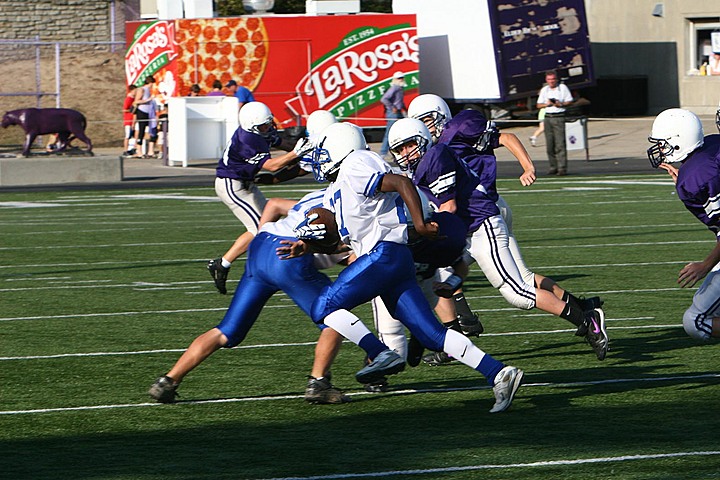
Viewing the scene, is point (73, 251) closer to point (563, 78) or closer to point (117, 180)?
point (117, 180)

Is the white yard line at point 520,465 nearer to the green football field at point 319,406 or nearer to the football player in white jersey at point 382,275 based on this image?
the green football field at point 319,406

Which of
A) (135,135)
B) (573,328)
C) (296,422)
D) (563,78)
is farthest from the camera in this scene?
(563,78)

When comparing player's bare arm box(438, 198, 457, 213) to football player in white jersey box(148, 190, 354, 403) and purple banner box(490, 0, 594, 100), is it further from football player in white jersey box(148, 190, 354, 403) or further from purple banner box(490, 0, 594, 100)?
purple banner box(490, 0, 594, 100)

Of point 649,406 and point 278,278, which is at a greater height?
point 278,278

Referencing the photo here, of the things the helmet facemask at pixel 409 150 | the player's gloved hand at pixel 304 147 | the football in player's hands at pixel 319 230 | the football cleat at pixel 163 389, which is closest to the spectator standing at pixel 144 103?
the player's gloved hand at pixel 304 147

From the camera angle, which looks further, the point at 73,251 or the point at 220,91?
the point at 220,91

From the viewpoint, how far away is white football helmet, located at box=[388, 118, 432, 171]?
769cm

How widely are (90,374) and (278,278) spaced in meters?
1.83

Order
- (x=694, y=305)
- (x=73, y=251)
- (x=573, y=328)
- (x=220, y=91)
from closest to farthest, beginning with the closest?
(x=694, y=305)
(x=573, y=328)
(x=73, y=251)
(x=220, y=91)

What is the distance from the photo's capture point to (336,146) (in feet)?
24.3

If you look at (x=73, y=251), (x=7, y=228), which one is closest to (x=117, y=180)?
(x=7, y=228)

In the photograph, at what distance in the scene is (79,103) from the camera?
131 feet

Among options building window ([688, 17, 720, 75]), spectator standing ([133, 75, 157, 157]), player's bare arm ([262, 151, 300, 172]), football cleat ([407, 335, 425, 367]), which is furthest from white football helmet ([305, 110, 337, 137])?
building window ([688, 17, 720, 75])

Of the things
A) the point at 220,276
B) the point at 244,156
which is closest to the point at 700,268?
the point at 220,276
